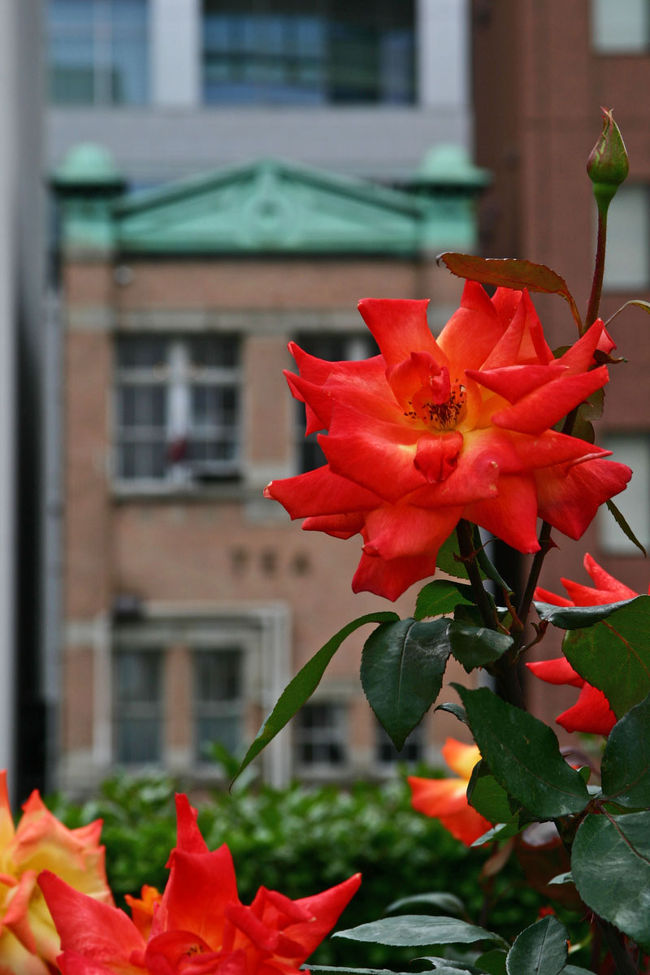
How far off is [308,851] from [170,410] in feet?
15.6

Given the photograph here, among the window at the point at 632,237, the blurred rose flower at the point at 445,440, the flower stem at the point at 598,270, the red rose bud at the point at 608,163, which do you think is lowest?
the blurred rose flower at the point at 445,440

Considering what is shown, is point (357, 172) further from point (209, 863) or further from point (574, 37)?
point (209, 863)

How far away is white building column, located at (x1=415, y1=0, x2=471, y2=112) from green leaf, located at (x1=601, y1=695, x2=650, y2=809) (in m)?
8.03

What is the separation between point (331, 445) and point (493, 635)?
0.06 m

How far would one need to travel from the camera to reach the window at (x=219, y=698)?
20.6ft

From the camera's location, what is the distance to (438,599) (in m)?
0.38

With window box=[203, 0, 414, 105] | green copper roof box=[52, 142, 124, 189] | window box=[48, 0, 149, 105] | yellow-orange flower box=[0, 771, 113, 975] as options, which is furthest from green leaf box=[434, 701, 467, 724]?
window box=[48, 0, 149, 105]

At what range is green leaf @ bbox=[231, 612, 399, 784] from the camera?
1.11 ft

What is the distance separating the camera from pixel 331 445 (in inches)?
12.3

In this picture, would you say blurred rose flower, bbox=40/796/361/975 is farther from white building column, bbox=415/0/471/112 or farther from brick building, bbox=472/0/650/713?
white building column, bbox=415/0/471/112

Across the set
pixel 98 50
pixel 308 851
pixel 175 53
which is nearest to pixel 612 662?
pixel 308 851

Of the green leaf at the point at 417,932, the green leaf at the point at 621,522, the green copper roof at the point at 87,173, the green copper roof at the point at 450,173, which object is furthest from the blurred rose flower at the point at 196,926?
the green copper roof at the point at 450,173

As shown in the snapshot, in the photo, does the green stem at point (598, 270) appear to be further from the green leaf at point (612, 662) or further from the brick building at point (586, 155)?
the brick building at point (586, 155)

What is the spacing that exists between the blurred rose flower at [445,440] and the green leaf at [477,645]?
0.02 metres
